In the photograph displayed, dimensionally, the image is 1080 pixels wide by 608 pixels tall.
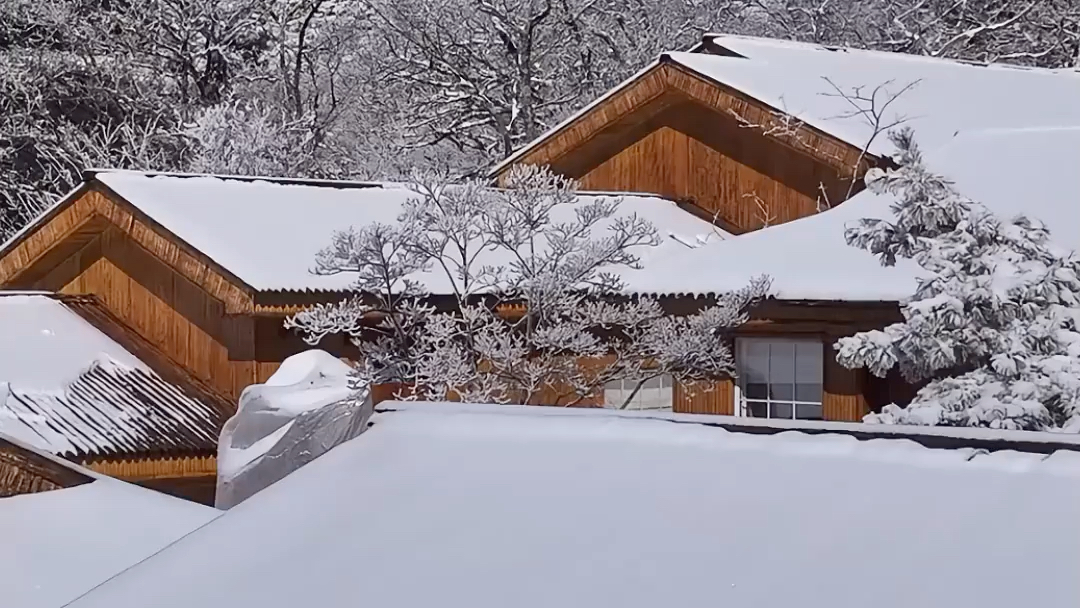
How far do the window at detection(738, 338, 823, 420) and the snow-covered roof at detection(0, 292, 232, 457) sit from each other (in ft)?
15.9

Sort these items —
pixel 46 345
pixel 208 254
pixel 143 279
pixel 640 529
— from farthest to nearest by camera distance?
pixel 143 279, pixel 46 345, pixel 208 254, pixel 640 529

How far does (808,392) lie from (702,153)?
465 centimetres

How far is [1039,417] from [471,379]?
419 centimetres

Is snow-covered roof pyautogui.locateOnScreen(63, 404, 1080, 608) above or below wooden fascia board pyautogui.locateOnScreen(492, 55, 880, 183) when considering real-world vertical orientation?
below

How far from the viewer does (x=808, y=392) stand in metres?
9.87

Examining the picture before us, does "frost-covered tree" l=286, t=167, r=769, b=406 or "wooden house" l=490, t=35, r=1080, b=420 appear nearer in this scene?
"wooden house" l=490, t=35, r=1080, b=420

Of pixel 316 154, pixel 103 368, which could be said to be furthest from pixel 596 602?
pixel 316 154

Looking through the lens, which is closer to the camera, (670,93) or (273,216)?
(273,216)

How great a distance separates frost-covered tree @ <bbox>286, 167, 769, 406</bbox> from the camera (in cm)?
924

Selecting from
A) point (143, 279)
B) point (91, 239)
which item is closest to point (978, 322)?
point (143, 279)

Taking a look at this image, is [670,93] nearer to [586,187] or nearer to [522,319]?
[586,187]

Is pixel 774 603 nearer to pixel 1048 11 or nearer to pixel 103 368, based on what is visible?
pixel 103 368

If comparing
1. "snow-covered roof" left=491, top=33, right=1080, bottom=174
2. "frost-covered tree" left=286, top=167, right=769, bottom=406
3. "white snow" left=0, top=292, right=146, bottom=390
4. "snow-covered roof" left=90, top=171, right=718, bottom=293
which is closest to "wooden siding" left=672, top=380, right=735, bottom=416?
"frost-covered tree" left=286, top=167, right=769, bottom=406

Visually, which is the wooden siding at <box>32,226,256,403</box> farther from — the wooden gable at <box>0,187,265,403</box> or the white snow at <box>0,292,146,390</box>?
the white snow at <box>0,292,146,390</box>
